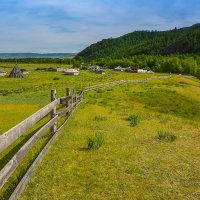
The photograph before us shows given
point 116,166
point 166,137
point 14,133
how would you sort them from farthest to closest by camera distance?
point 166,137 → point 116,166 → point 14,133

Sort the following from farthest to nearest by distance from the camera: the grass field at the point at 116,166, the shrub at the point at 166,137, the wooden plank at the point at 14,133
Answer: the shrub at the point at 166,137, the grass field at the point at 116,166, the wooden plank at the point at 14,133

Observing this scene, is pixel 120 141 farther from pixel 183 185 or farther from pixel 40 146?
pixel 183 185

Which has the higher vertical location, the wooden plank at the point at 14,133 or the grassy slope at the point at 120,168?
the wooden plank at the point at 14,133

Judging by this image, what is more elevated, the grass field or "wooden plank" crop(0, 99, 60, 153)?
"wooden plank" crop(0, 99, 60, 153)

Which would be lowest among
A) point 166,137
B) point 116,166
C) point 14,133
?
point 166,137

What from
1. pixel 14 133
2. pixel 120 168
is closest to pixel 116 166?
pixel 120 168

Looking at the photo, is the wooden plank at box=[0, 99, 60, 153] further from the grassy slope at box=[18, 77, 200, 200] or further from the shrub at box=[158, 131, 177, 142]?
the shrub at box=[158, 131, 177, 142]

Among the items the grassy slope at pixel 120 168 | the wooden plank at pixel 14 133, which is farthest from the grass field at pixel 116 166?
the wooden plank at pixel 14 133

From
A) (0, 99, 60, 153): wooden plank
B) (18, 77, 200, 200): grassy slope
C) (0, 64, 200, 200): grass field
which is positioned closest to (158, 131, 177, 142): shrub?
(0, 64, 200, 200): grass field

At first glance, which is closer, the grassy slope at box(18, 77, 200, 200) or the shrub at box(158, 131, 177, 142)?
the grassy slope at box(18, 77, 200, 200)

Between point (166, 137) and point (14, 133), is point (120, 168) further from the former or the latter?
point (166, 137)

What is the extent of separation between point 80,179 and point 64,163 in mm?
1548

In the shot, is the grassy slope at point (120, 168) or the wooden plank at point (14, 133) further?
the grassy slope at point (120, 168)

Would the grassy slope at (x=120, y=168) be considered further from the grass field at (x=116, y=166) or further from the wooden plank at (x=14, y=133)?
the wooden plank at (x=14, y=133)
